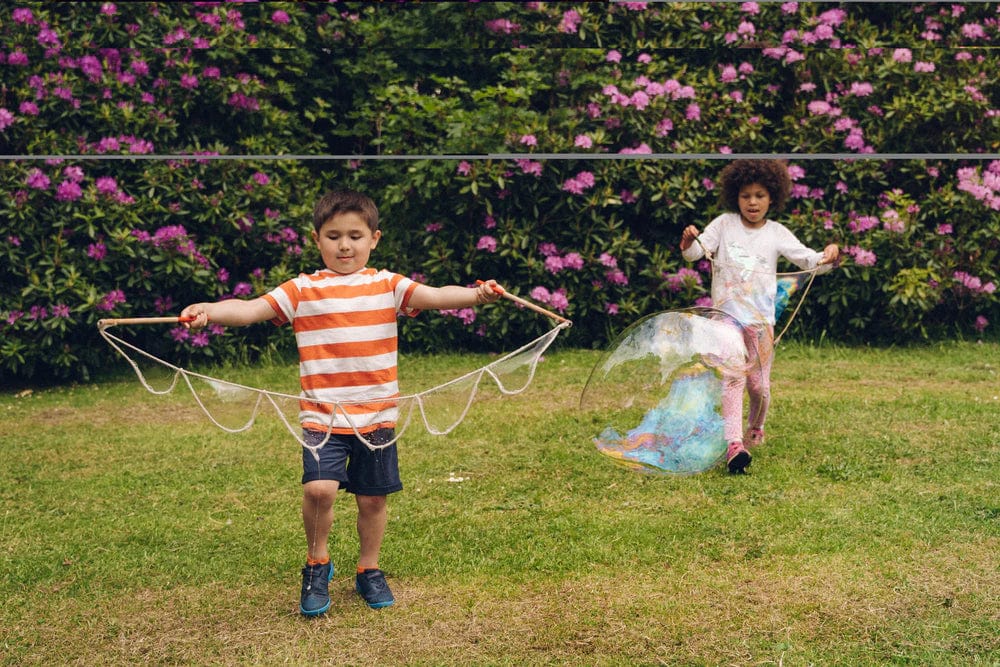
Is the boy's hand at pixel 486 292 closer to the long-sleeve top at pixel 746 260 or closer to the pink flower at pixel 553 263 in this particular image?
the long-sleeve top at pixel 746 260

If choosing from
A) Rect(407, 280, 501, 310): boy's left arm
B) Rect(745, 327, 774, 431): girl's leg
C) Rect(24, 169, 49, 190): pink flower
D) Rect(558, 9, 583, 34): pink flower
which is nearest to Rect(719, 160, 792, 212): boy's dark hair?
Rect(745, 327, 774, 431): girl's leg

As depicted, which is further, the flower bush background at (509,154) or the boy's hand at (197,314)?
the flower bush background at (509,154)

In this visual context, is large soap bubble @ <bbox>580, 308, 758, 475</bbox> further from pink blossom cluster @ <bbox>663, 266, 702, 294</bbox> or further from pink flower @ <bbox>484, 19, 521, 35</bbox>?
pink flower @ <bbox>484, 19, 521, 35</bbox>

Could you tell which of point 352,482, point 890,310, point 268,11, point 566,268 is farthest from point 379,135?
point 352,482

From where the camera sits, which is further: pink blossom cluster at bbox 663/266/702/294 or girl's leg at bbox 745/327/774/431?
pink blossom cluster at bbox 663/266/702/294

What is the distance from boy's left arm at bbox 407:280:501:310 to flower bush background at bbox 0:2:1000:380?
396 cm

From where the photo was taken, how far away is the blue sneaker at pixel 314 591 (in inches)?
137

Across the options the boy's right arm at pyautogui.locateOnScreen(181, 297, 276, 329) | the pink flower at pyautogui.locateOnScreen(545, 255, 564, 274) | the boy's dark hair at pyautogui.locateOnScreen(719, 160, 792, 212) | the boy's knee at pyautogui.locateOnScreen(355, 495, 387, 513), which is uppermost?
the boy's dark hair at pyautogui.locateOnScreen(719, 160, 792, 212)

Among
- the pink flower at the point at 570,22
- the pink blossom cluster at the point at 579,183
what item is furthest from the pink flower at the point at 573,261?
the pink flower at the point at 570,22

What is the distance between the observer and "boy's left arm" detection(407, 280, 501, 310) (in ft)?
10.9

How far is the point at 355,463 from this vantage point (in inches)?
139

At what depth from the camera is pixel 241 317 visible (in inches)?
132

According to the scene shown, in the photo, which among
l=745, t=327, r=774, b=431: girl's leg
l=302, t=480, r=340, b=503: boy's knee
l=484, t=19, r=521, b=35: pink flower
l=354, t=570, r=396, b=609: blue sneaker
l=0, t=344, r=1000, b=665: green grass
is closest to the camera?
l=0, t=344, r=1000, b=665: green grass

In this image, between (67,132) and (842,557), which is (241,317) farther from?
(67,132)
